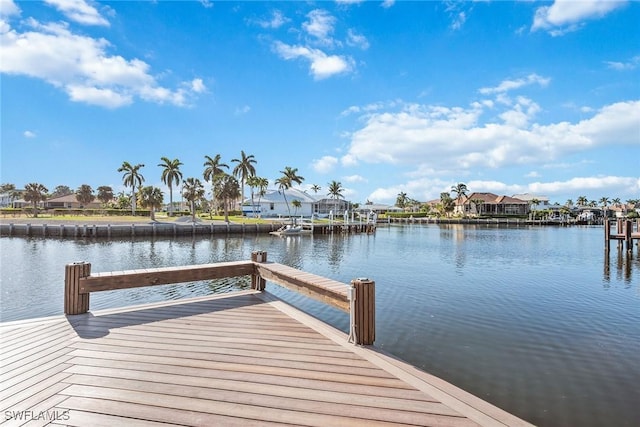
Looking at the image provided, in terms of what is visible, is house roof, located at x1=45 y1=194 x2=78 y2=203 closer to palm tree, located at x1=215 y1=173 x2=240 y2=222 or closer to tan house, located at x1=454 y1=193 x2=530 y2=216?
palm tree, located at x1=215 y1=173 x2=240 y2=222

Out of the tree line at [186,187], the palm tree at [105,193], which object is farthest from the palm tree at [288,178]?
the palm tree at [105,193]

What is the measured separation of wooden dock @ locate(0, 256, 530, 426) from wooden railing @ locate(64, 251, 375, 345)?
213mm

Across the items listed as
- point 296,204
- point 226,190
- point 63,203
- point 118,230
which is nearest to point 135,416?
point 118,230

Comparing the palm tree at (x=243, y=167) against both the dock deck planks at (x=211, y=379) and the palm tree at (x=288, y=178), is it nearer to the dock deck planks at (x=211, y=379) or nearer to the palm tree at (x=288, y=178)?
the palm tree at (x=288, y=178)

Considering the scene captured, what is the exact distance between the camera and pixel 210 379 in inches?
149

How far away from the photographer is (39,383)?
3598mm

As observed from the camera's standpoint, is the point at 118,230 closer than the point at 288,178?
Yes

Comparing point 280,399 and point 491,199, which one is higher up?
point 491,199

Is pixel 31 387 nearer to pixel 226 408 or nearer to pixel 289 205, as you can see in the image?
pixel 226 408

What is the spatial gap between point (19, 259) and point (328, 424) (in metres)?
24.0

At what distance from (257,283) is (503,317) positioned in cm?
633

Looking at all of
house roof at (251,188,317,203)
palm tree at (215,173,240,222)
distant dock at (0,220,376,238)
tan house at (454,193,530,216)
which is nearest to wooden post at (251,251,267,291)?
distant dock at (0,220,376,238)

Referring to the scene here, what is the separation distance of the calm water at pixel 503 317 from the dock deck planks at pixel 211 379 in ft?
7.10

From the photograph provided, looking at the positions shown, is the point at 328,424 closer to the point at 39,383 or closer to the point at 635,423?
the point at 39,383
